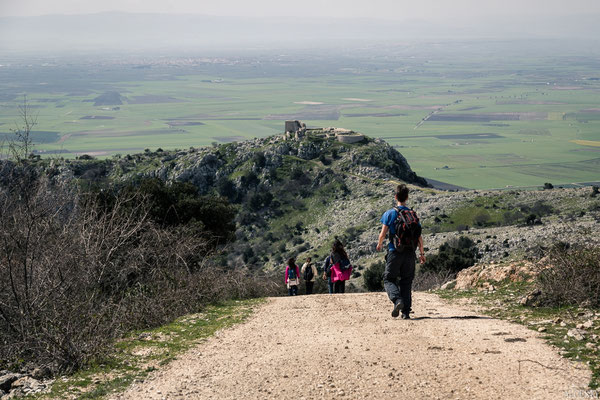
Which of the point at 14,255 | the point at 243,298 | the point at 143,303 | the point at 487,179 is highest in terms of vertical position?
the point at 14,255

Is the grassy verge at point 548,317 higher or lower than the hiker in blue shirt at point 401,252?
lower

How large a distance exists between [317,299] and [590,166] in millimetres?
135434

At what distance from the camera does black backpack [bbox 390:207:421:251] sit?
10.5 metres

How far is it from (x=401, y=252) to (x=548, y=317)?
256 centimetres

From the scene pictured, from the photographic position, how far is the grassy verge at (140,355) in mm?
7922

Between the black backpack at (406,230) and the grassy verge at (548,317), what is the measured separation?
6.72 feet

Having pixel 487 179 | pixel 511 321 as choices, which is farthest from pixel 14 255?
pixel 487 179

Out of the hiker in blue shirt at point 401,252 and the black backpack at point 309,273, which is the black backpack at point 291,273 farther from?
the hiker in blue shirt at point 401,252

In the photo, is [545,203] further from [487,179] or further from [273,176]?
[487,179]

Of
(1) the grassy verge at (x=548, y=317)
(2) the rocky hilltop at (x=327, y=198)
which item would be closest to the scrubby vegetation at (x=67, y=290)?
(1) the grassy verge at (x=548, y=317)

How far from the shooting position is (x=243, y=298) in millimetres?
16438

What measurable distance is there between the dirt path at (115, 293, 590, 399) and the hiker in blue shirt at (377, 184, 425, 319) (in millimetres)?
390

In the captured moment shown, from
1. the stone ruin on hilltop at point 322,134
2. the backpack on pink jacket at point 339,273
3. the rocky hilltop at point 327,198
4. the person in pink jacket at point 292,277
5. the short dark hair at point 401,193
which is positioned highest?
the short dark hair at point 401,193

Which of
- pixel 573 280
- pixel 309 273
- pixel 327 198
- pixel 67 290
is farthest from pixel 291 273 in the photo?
pixel 327 198
